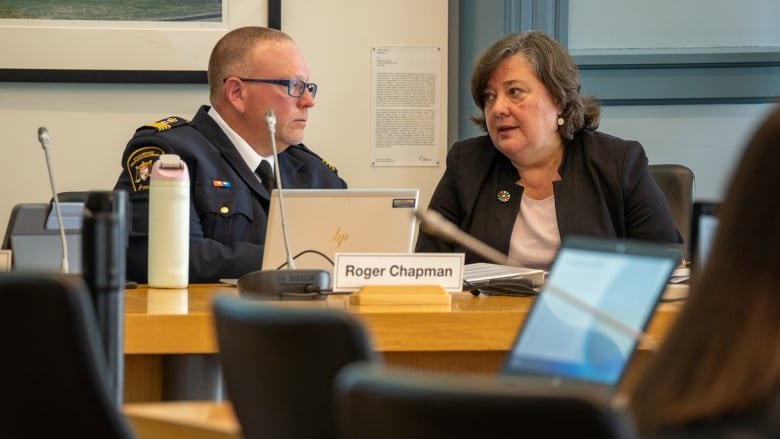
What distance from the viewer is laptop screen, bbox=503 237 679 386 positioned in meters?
1.49

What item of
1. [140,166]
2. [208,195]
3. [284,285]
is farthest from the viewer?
[208,195]

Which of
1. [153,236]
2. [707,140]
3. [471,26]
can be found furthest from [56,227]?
[707,140]

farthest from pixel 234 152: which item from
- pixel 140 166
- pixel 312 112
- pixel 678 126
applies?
pixel 678 126

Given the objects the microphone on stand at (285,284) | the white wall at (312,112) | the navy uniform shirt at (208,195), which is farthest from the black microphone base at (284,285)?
the white wall at (312,112)

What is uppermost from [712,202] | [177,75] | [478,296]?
[177,75]

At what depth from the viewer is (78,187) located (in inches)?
152

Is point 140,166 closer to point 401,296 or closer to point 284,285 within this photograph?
point 284,285

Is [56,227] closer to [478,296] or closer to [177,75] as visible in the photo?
[478,296]

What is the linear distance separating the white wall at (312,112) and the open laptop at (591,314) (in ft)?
7.81

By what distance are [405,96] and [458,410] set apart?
9.90 feet

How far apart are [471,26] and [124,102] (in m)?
1.14

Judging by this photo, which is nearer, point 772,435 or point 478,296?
point 772,435

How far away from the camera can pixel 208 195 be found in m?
3.18

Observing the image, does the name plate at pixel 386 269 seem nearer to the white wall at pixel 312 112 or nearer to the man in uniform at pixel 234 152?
the man in uniform at pixel 234 152
